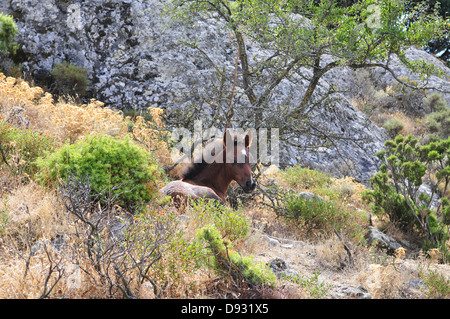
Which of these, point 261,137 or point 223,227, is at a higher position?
point 261,137

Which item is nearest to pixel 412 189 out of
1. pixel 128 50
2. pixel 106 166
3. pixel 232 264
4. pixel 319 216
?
pixel 319 216

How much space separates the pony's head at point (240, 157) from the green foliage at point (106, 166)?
4.12 feet

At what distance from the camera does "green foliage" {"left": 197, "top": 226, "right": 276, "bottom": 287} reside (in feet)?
11.3

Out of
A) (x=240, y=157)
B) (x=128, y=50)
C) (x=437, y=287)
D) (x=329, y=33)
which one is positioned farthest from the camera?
(x=128, y=50)

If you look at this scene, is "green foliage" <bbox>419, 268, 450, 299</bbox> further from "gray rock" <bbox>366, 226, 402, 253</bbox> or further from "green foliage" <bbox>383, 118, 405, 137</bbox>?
"green foliage" <bbox>383, 118, 405, 137</bbox>

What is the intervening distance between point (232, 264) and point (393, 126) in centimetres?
1562

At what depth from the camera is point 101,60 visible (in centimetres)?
1030

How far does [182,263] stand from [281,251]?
6.12 ft

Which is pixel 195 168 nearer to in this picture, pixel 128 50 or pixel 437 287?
pixel 437 287

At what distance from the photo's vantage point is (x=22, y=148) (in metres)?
5.81

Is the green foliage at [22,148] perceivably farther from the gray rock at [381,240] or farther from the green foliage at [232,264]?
the gray rock at [381,240]

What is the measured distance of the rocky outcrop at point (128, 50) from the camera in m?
9.98

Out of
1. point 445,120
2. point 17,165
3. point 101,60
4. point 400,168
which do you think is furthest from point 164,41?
point 445,120
